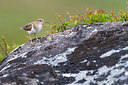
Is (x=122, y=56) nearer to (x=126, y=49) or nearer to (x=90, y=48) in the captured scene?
(x=126, y=49)

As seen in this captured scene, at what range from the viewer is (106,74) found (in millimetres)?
7156

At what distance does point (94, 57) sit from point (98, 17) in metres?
3.85

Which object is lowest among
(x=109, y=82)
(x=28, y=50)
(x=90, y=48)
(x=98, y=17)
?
(x=109, y=82)

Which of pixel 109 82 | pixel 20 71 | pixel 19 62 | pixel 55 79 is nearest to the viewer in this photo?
pixel 109 82

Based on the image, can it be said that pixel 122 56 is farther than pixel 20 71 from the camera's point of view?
No

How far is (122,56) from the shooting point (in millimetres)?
7484

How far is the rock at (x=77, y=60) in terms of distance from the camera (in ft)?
23.8

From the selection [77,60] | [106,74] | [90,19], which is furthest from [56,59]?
[90,19]

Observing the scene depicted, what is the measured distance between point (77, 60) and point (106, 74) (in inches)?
42.2

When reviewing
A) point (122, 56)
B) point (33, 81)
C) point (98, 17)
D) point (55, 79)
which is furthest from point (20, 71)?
point (98, 17)

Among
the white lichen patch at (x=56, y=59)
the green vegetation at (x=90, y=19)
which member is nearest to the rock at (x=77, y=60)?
the white lichen patch at (x=56, y=59)

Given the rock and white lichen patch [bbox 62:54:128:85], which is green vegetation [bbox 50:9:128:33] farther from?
white lichen patch [bbox 62:54:128:85]

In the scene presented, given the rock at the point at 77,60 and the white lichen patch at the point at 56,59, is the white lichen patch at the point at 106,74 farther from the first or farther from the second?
the white lichen patch at the point at 56,59

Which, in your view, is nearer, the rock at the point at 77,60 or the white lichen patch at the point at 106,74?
the white lichen patch at the point at 106,74
